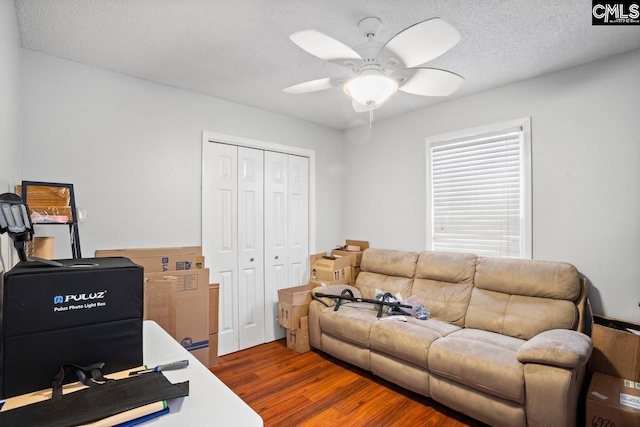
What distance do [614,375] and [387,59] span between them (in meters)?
2.51

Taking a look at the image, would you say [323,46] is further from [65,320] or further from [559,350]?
[559,350]

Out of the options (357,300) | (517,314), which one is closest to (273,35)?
(357,300)

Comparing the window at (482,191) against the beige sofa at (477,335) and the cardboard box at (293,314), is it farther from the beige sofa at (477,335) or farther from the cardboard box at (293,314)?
the cardboard box at (293,314)

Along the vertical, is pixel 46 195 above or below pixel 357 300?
above

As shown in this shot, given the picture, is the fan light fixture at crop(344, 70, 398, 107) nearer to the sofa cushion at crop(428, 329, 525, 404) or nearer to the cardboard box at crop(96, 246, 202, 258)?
the sofa cushion at crop(428, 329, 525, 404)

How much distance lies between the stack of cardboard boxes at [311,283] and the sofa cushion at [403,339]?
0.89 m

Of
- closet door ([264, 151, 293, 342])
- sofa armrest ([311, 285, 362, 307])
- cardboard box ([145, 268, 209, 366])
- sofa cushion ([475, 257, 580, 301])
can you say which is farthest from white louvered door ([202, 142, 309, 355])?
sofa cushion ([475, 257, 580, 301])

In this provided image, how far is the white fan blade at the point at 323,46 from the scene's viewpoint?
1.55 m

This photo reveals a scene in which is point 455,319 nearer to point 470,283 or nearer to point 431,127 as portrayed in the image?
point 470,283

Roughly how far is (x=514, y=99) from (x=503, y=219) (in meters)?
1.11

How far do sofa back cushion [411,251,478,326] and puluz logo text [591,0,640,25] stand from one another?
1.96 metres

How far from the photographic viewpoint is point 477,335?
2529mm

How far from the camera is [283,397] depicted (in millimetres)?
2541

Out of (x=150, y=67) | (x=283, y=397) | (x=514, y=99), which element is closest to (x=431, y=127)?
(x=514, y=99)
